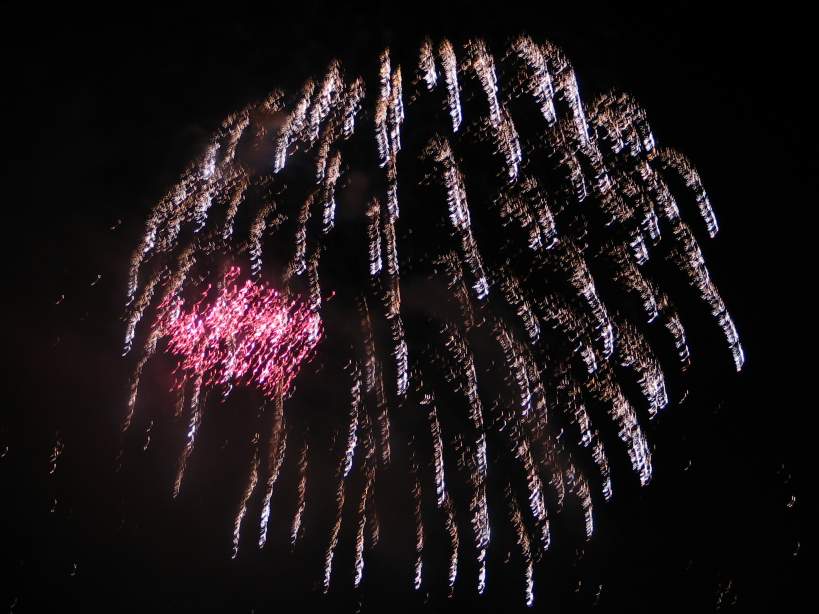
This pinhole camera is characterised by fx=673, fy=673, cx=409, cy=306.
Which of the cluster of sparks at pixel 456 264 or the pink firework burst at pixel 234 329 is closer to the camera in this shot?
the cluster of sparks at pixel 456 264

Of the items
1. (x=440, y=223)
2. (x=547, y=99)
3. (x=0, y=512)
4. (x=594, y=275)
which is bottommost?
(x=0, y=512)

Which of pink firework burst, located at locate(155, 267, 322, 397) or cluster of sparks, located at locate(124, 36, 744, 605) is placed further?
pink firework burst, located at locate(155, 267, 322, 397)

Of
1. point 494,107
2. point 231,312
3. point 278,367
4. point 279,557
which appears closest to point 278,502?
point 279,557

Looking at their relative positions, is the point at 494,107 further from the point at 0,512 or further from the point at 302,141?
the point at 0,512

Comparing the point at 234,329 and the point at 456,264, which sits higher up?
the point at 456,264

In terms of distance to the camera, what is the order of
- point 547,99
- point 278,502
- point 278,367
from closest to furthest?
point 547,99, point 278,367, point 278,502
